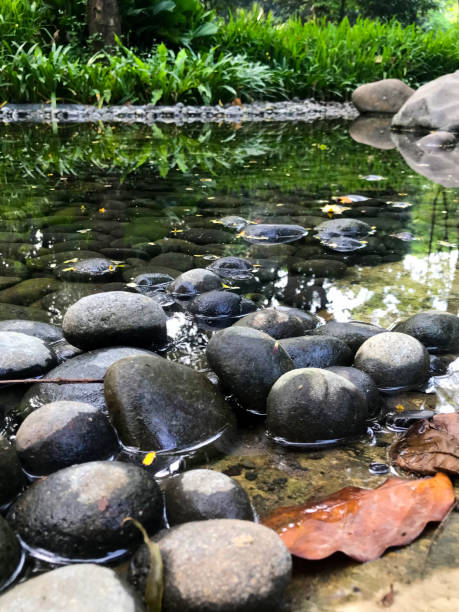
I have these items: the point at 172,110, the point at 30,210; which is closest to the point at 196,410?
the point at 30,210

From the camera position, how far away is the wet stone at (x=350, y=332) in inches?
98.1

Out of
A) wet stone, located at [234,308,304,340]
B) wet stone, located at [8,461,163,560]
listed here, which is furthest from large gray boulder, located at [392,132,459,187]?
wet stone, located at [8,461,163,560]

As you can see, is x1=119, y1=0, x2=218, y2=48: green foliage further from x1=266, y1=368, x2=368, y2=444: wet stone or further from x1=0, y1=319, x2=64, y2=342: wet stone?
x1=266, y1=368, x2=368, y2=444: wet stone

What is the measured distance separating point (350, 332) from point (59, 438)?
1.31 metres

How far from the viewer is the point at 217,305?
2.91 m

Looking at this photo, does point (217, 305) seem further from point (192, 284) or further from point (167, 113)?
point (167, 113)

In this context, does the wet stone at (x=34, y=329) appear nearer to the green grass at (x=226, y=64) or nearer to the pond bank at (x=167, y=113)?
the pond bank at (x=167, y=113)

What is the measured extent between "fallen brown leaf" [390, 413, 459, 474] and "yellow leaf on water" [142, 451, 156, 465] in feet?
2.42

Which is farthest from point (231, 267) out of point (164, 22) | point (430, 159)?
point (164, 22)

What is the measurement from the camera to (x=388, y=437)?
197 centimetres

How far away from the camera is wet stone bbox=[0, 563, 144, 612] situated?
44.3 inches

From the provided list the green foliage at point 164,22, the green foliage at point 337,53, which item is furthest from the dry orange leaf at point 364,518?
the green foliage at point 337,53

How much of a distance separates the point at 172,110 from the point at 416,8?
18.2 meters

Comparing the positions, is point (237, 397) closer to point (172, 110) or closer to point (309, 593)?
point (309, 593)
